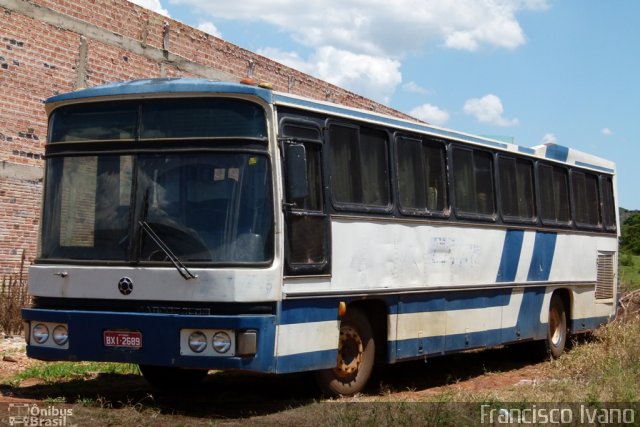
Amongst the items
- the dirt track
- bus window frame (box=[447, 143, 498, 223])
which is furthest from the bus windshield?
bus window frame (box=[447, 143, 498, 223])

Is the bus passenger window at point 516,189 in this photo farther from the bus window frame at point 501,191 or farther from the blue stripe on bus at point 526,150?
the blue stripe on bus at point 526,150

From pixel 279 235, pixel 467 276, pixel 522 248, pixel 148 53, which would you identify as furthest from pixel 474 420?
pixel 148 53

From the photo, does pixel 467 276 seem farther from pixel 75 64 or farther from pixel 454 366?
pixel 75 64

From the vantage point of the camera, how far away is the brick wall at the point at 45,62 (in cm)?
1639

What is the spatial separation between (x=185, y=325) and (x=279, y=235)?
3.64ft

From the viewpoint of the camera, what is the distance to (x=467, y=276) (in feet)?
39.8

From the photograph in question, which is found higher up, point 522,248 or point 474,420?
point 522,248

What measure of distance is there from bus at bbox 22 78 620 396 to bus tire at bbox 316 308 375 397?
0.06 feet

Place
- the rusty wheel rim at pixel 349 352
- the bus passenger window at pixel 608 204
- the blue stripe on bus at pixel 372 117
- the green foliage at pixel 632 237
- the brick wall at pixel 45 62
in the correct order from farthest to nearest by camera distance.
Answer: the green foliage at pixel 632 237 → the bus passenger window at pixel 608 204 → the brick wall at pixel 45 62 → the rusty wheel rim at pixel 349 352 → the blue stripe on bus at pixel 372 117

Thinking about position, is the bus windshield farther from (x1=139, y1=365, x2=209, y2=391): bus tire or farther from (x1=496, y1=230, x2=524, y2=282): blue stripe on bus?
(x1=496, y1=230, x2=524, y2=282): blue stripe on bus

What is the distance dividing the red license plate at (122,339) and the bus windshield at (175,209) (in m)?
0.64

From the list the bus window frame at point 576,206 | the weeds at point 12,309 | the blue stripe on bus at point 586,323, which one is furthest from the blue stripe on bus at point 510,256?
the weeds at point 12,309

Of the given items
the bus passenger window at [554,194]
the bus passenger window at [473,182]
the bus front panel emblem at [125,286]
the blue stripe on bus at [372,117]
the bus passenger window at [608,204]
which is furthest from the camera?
the bus passenger window at [608,204]

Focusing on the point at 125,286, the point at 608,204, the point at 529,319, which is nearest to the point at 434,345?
the point at 529,319
